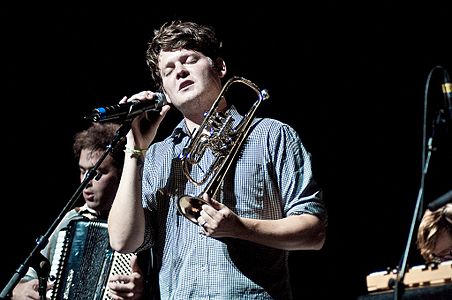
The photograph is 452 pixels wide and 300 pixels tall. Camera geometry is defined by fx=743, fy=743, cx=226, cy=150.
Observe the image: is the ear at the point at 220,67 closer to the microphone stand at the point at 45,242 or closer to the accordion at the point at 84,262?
Answer: the microphone stand at the point at 45,242

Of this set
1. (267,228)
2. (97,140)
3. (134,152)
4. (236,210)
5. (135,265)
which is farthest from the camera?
(97,140)

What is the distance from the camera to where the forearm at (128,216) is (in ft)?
9.79

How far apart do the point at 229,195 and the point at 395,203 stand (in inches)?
86.8

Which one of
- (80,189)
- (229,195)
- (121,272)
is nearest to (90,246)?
(121,272)

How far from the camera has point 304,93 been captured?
5141mm

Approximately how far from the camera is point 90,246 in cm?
366

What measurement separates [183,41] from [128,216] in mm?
808

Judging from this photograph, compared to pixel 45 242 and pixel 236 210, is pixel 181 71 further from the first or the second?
pixel 45 242

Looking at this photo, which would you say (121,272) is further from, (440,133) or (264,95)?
(440,133)

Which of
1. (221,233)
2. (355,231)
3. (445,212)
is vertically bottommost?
(355,231)

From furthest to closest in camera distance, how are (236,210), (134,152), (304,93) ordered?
(304,93)
(134,152)
(236,210)

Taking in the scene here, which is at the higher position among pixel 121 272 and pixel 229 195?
pixel 229 195

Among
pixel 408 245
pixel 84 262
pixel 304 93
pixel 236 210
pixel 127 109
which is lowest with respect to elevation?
pixel 84 262

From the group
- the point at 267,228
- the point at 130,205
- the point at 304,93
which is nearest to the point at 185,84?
the point at 130,205
